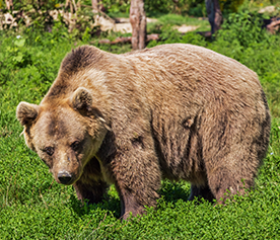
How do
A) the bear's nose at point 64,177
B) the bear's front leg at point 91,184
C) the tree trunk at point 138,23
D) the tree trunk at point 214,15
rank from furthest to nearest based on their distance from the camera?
the tree trunk at point 214,15 → the tree trunk at point 138,23 → the bear's front leg at point 91,184 → the bear's nose at point 64,177

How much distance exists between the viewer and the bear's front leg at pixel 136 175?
414 centimetres

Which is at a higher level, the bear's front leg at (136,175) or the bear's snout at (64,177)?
the bear's snout at (64,177)

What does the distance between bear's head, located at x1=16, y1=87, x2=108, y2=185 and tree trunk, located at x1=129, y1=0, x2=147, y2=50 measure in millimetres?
6545

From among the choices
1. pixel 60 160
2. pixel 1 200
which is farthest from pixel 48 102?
pixel 1 200

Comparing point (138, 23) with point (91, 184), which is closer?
point (91, 184)

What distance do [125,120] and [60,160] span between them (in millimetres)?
777

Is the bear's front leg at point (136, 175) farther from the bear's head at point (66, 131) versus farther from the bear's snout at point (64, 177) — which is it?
the bear's snout at point (64, 177)

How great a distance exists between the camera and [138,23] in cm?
1027

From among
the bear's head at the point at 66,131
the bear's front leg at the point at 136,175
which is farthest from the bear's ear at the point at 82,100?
the bear's front leg at the point at 136,175

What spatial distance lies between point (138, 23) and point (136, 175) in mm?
6809

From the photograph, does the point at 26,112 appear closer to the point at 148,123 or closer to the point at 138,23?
the point at 148,123

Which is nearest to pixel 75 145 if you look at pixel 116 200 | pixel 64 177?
pixel 64 177

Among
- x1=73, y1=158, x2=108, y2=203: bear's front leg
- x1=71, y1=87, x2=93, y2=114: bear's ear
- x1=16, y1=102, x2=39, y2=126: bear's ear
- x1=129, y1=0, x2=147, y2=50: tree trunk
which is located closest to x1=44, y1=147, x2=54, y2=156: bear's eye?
x1=16, y1=102, x2=39, y2=126: bear's ear

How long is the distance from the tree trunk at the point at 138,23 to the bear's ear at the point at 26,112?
6.68 metres
